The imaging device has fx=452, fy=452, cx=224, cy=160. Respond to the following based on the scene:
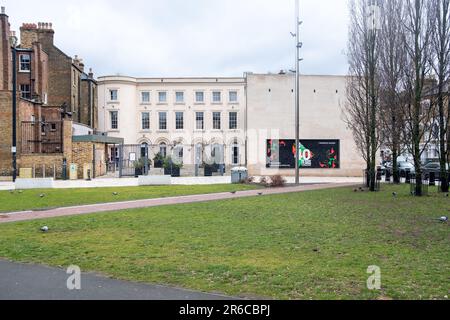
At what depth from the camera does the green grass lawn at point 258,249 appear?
6117 mm

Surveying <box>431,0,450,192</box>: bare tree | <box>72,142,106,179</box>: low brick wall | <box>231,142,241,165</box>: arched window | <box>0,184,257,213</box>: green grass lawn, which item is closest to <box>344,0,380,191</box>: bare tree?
<box>431,0,450,192</box>: bare tree

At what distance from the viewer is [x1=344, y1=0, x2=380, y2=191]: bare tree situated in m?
24.7

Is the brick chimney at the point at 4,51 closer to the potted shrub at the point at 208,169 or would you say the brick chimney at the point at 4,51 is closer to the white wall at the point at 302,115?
the potted shrub at the point at 208,169

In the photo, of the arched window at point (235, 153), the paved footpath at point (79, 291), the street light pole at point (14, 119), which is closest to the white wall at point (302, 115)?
the street light pole at point (14, 119)

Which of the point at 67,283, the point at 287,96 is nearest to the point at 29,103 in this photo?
the point at 287,96

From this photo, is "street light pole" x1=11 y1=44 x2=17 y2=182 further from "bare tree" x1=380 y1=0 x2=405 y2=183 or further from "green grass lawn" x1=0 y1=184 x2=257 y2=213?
"bare tree" x1=380 y1=0 x2=405 y2=183

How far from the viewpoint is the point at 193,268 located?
698cm

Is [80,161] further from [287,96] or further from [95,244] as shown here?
[95,244]

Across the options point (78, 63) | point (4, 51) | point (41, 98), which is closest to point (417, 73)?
point (4, 51)

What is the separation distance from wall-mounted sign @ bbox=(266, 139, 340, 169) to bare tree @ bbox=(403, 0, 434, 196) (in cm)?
1650

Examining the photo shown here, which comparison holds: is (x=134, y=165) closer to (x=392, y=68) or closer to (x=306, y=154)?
(x=306, y=154)

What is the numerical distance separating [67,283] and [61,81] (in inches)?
1861

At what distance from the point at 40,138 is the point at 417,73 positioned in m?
29.4

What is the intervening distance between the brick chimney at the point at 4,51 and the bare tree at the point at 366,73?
28721mm
